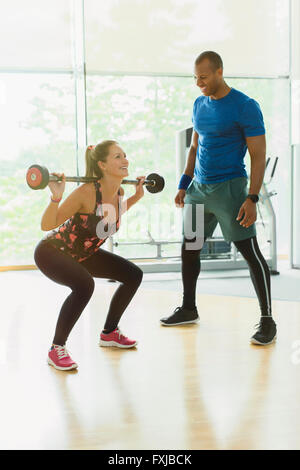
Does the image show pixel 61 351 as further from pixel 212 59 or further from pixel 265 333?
pixel 212 59

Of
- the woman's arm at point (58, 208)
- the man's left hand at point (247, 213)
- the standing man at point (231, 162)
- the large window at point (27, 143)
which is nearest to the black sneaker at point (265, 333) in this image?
the standing man at point (231, 162)

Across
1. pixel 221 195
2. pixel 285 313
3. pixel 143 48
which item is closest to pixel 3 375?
pixel 221 195

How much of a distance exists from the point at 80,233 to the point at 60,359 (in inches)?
17.7

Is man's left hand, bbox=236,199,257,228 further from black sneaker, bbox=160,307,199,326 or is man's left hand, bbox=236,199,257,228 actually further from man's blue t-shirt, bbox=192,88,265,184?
black sneaker, bbox=160,307,199,326

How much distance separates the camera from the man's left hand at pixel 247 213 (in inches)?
82.4

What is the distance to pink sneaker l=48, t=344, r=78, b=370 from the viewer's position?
72.7 inches

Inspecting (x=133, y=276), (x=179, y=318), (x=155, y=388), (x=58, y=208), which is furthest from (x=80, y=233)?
(x=179, y=318)

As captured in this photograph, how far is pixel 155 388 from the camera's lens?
166cm

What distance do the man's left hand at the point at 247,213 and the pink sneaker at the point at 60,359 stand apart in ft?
2.78

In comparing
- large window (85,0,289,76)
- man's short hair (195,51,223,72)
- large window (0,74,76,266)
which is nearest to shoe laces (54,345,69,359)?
man's short hair (195,51,223,72)

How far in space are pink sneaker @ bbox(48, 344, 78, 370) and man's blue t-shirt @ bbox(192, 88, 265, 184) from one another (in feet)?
3.04

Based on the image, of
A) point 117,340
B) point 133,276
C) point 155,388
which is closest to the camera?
point 155,388

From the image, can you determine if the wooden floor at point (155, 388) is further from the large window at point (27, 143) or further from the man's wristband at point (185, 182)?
the large window at point (27, 143)

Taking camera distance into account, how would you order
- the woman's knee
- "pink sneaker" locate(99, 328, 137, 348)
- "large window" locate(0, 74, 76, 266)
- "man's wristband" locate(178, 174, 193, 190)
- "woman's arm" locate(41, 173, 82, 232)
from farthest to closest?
"large window" locate(0, 74, 76, 266)
"man's wristband" locate(178, 174, 193, 190)
"pink sneaker" locate(99, 328, 137, 348)
the woman's knee
"woman's arm" locate(41, 173, 82, 232)
